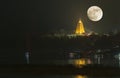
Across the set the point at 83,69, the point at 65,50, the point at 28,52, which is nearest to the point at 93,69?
the point at 83,69

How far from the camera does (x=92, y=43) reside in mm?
148500

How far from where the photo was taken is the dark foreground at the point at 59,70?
173 ft

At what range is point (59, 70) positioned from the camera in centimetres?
5569

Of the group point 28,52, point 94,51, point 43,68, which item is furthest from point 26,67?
point 94,51

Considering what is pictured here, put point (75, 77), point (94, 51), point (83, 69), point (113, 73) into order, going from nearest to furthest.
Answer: point (75, 77)
point (113, 73)
point (83, 69)
point (94, 51)

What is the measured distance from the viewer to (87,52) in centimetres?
14288

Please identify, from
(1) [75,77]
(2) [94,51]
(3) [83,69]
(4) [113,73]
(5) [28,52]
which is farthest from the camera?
(2) [94,51]

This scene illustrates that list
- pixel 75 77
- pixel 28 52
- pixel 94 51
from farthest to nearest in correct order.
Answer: pixel 94 51 < pixel 28 52 < pixel 75 77

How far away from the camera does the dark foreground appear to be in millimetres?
52594

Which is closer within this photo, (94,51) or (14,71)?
(14,71)

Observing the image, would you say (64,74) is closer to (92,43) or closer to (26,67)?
(26,67)

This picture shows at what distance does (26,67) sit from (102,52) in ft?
285

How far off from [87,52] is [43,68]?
284 ft

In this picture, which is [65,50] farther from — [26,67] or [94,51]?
[26,67]
